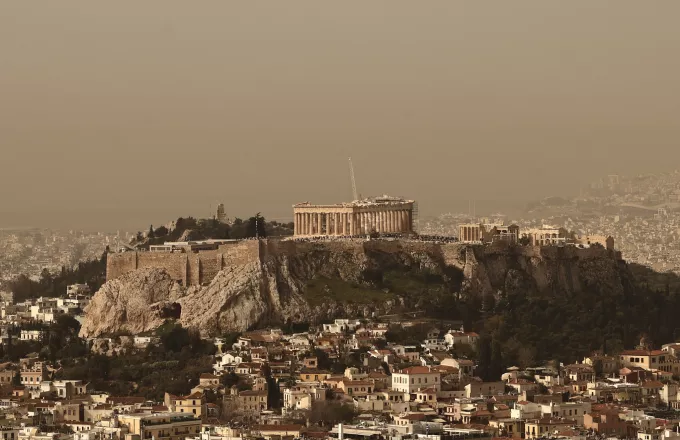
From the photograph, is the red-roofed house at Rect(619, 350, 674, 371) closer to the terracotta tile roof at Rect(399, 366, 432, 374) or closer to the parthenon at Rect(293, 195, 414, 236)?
the terracotta tile roof at Rect(399, 366, 432, 374)

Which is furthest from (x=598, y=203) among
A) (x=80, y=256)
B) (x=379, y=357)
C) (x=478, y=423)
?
(x=478, y=423)

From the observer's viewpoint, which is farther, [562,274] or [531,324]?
[562,274]

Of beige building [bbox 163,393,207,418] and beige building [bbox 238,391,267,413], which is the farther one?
beige building [bbox 238,391,267,413]

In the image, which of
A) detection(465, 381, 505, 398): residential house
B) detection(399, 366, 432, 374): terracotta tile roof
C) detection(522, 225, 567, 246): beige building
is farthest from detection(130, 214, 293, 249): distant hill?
detection(465, 381, 505, 398): residential house

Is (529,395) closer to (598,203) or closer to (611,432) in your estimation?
(611,432)

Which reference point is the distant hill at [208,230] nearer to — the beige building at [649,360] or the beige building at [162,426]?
the beige building at [649,360]

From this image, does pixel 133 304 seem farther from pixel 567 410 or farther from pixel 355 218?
pixel 567 410
